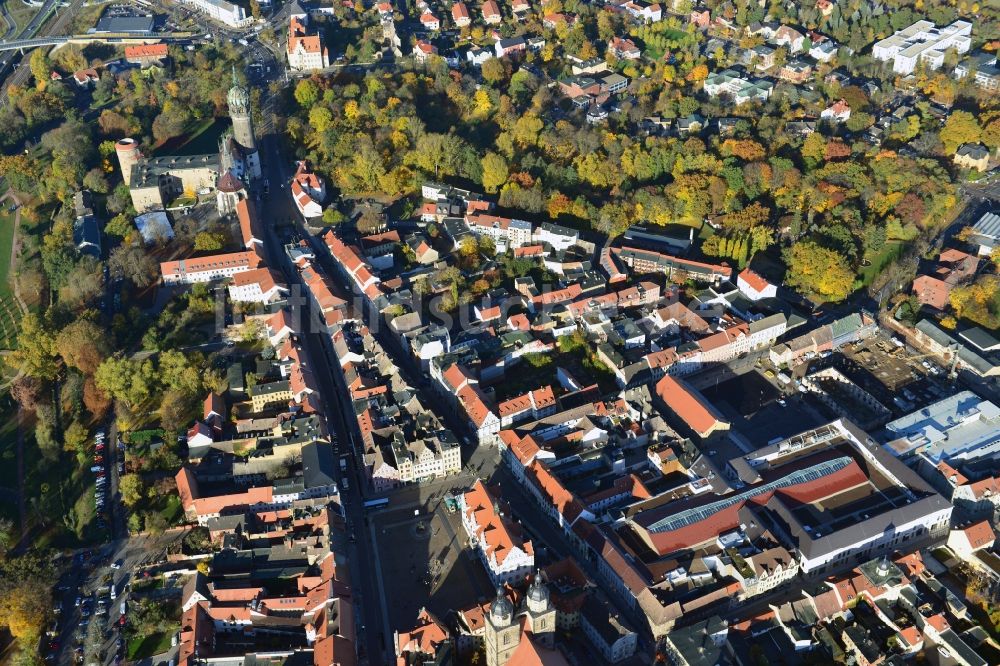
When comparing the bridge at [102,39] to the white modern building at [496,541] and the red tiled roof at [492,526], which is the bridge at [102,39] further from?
the white modern building at [496,541]

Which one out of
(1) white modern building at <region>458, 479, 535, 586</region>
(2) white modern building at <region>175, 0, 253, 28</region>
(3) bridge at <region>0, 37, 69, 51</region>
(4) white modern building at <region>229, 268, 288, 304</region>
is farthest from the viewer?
(2) white modern building at <region>175, 0, 253, 28</region>

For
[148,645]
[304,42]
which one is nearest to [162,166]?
[304,42]

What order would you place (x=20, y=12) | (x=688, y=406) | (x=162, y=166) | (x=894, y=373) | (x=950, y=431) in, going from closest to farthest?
(x=950, y=431) < (x=688, y=406) < (x=894, y=373) < (x=162, y=166) < (x=20, y=12)

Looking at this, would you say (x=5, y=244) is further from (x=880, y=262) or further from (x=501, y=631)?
(x=880, y=262)

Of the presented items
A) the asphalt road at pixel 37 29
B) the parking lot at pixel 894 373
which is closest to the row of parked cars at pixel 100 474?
the parking lot at pixel 894 373

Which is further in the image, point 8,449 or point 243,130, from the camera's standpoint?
point 243,130

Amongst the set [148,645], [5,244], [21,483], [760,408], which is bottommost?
[21,483]

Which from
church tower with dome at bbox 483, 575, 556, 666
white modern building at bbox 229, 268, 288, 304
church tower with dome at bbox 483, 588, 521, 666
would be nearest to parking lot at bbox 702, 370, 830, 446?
church tower with dome at bbox 483, 575, 556, 666

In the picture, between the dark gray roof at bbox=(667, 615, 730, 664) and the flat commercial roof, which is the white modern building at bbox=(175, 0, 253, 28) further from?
the dark gray roof at bbox=(667, 615, 730, 664)
